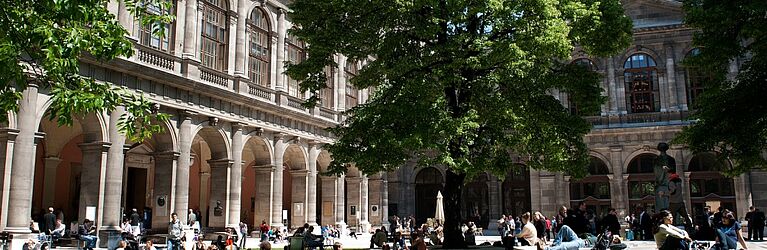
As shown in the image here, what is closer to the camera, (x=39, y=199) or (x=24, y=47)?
(x=24, y=47)

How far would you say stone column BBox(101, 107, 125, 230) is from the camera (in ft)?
73.1

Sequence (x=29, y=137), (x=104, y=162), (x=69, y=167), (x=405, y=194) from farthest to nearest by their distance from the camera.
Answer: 1. (x=405, y=194)
2. (x=69, y=167)
3. (x=104, y=162)
4. (x=29, y=137)

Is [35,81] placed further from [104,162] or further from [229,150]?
[229,150]

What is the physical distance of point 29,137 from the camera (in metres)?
19.6

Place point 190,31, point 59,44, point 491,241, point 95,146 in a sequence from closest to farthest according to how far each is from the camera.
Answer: point 59,44, point 95,146, point 190,31, point 491,241

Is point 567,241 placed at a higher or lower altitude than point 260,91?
lower

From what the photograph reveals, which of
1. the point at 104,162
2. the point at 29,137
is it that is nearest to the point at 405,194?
the point at 104,162

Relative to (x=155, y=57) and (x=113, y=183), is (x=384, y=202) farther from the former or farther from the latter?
(x=113, y=183)

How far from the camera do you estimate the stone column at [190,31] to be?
84.8ft

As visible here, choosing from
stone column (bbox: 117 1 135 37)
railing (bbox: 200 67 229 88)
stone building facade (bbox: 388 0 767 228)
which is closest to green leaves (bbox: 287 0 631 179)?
stone column (bbox: 117 1 135 37)

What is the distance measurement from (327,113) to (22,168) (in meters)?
18.7

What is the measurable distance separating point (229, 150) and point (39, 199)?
25.9 ft

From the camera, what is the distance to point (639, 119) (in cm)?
3866

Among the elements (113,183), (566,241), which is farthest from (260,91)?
(566,241)
